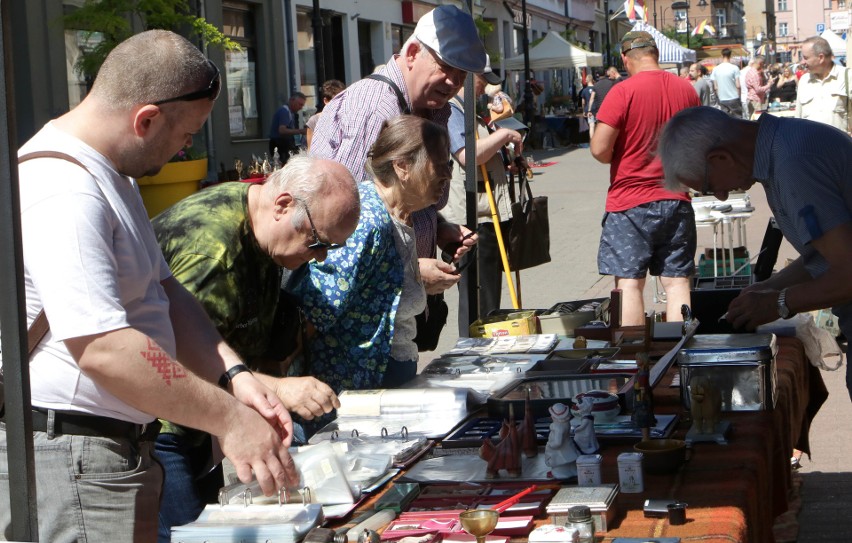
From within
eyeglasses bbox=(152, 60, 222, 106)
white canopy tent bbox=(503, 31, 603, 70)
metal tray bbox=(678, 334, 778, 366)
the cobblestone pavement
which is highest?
white canopy tent bbox=(503, 31, 603, 70)

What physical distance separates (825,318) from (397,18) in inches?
742

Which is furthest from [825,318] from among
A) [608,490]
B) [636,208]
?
[608,490]

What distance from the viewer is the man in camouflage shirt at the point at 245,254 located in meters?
2.73

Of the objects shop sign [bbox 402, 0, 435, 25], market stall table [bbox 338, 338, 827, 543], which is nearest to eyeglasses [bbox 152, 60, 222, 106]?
market stall table [bbox 338, 338, 827, 543]

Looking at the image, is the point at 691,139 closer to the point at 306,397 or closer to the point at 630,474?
the point at 630,474

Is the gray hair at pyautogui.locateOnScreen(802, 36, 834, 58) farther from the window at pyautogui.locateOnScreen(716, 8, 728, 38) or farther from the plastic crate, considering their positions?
the window at pyautogui.locateOnScreen(716, 8, 728, 38)

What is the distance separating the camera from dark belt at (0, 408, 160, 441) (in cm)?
216

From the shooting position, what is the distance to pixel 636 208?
5.57 meters

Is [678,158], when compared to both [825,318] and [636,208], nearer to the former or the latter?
[636,208]

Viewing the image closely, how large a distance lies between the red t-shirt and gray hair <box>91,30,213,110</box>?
12.2 ft

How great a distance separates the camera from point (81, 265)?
1945mm

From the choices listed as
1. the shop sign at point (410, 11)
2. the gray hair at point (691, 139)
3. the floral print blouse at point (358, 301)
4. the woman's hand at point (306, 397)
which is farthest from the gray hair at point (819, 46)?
the shop sign at point (410, 11)

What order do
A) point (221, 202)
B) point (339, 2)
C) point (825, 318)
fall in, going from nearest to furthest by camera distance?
point (221, 202) < point (825, 318) < point (339, 2)

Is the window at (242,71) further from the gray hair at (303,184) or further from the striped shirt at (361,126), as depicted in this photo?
the gray hair at (303,184)
